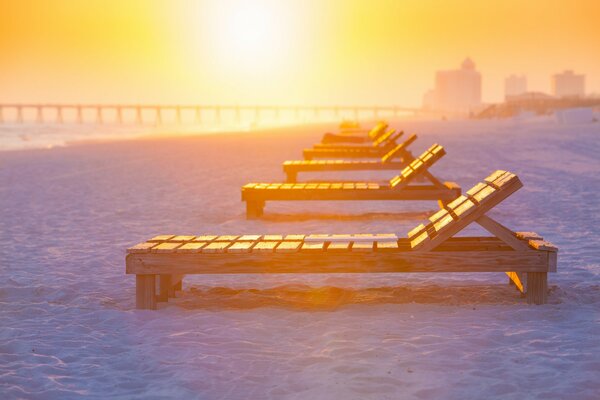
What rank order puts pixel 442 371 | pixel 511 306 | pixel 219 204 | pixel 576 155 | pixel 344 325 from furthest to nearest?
1. pixel 576 155
2. pixel 219 204
3. pixel 511 306
4. pixel 344 325
5. pixel 442 371

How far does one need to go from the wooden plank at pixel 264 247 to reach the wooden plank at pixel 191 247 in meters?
0.42

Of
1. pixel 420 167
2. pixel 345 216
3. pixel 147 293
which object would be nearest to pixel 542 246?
pixel 147 293

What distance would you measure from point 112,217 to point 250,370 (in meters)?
6.75

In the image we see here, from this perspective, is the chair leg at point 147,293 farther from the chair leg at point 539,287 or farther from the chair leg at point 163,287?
the chair leg at point 539,287

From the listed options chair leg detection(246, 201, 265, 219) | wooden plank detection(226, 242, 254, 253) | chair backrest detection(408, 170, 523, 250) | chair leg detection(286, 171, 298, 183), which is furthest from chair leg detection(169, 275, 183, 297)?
chair leg detection(286, 171, 298, 183)

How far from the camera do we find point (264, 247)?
5.55 meters

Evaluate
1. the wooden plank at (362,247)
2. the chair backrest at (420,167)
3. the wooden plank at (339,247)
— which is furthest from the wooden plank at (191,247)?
the chair backrest at (420,167)

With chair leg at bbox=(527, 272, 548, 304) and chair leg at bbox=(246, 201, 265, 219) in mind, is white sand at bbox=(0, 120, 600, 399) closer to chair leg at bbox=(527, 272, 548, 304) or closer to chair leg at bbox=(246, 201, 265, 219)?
chair leg at bbox=(527, 272, 548, 304)

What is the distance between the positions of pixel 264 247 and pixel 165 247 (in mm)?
763

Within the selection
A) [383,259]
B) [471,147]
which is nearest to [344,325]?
[383,259]

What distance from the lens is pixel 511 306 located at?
546 cm

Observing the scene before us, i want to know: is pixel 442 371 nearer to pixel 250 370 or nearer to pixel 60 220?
pixel 250 370

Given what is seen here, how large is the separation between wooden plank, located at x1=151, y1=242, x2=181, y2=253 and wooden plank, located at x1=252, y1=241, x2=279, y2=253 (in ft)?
2.05

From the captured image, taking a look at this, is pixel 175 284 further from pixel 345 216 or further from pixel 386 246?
pixel 345 216
